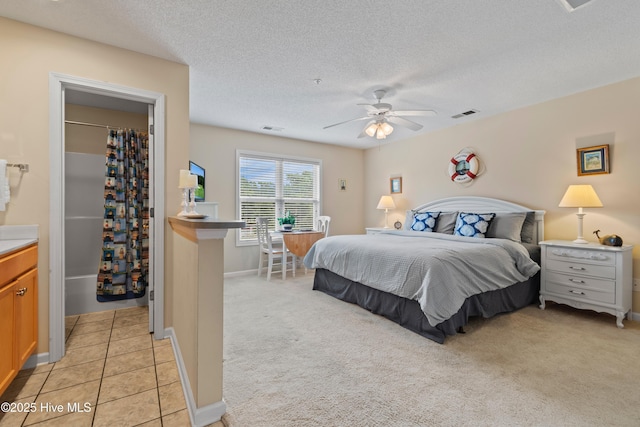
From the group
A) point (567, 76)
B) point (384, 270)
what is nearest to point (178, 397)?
point (384, 270)

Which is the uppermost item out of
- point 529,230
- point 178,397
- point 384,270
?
point 529,230

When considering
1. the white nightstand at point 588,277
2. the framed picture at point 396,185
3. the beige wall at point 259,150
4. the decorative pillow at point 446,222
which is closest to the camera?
the white nightstand at point 588,277

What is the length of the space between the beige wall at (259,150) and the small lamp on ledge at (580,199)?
365 centimetres

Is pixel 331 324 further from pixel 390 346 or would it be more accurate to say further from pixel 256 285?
pixel 256 285

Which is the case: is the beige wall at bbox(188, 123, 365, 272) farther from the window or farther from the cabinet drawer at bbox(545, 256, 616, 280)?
the cabinet drawer at bbox(545, 256, 616, 280)

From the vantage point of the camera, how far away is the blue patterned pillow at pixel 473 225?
3.55 m

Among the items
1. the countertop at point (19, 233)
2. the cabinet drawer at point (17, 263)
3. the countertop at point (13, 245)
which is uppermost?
the countertop at point (19, 233)

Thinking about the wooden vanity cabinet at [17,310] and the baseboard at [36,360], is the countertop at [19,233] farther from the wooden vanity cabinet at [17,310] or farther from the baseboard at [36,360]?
the baseboard at [36,360]

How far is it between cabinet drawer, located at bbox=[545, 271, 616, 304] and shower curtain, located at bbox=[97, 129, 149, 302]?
4.39 m

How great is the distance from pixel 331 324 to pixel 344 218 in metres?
3.51

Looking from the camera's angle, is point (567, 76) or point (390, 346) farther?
point (567, 76)

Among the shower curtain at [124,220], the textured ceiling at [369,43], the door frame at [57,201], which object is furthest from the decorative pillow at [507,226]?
the door frame at [57,201]

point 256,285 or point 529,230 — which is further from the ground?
point 529,230

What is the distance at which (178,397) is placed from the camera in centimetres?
167
